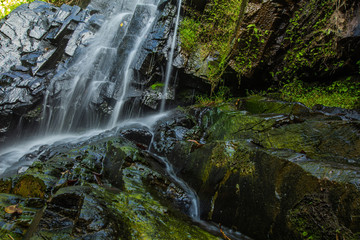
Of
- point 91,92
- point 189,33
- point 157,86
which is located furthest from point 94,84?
point 189,33

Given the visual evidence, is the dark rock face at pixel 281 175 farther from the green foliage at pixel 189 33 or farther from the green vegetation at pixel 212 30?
the green foliage at pixel 189 33

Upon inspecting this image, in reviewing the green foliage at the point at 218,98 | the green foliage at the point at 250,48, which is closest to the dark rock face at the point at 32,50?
the green foliage at the point at 218,98

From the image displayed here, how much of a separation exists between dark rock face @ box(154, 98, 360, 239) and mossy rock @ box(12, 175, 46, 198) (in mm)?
2410

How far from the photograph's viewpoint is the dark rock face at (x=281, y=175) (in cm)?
178

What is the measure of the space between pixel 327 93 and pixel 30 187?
6.88m

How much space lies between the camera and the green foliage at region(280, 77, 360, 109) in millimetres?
4834

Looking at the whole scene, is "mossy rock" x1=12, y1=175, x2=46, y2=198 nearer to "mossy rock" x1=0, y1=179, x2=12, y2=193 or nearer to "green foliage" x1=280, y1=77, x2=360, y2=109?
"mossy rock" x1=0, y1=179, x2=12, y2=193

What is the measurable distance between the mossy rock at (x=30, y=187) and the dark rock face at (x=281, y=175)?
2410mm

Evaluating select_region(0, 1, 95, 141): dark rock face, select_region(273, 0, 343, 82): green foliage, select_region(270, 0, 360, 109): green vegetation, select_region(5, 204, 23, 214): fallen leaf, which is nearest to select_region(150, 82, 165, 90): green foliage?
select_region(270, 0, 360, 109): green vegetation

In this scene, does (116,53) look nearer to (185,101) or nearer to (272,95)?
(185,101)

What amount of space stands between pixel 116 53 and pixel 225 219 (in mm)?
9145

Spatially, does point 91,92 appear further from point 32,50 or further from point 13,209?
point 13,209

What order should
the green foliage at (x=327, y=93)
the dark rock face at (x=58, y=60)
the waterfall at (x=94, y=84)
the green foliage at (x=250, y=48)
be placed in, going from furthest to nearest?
1. the waterfall at (x=94, y=84)
2. the dark rock face at (x=58, y=60)
3. the green foliage at (x=250, y=48)
4. the green foliage at (x=327, y=93)

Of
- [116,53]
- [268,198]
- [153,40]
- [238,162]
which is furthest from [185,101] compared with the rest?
[268,198]
